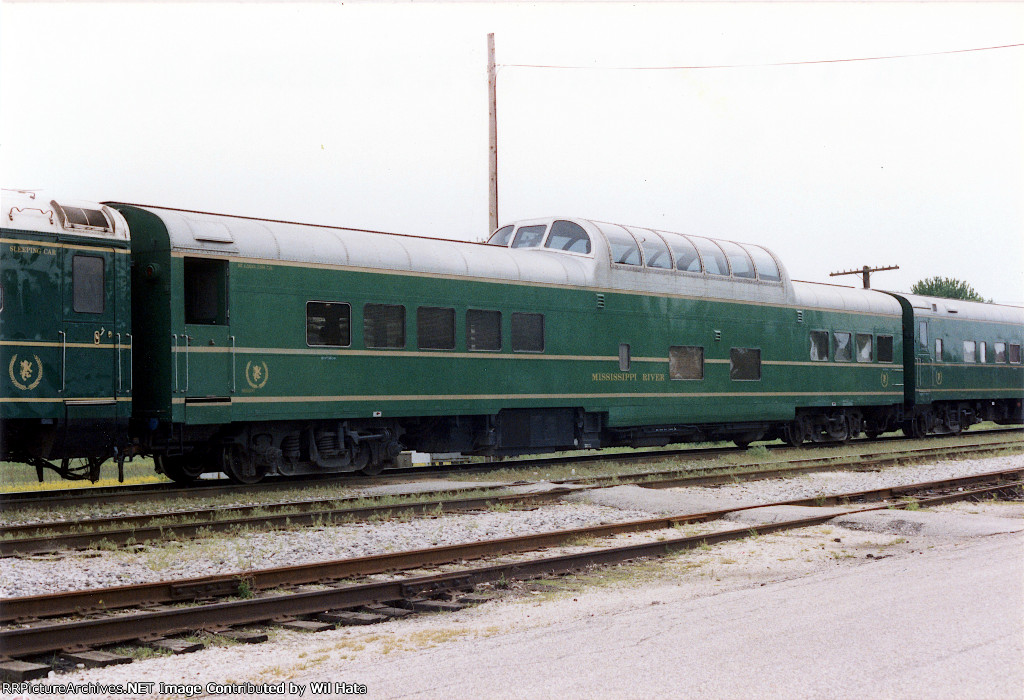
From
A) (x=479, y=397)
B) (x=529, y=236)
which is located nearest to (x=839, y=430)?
(x=529, y=236)

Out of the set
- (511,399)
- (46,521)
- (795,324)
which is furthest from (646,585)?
(795,324)

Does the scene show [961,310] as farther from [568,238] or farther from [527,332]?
[527,332]

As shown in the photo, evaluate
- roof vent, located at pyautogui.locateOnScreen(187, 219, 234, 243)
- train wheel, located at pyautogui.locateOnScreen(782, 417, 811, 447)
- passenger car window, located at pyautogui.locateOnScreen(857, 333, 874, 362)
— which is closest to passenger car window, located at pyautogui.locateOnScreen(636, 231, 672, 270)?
train wheel, located at pyautogui.locateOnScreen(782, 417, 811, 447)

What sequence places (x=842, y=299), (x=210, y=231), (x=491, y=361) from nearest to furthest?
1. (x=210, y=231)
2. (x=491, y=361)
3. (x=842, y=299)

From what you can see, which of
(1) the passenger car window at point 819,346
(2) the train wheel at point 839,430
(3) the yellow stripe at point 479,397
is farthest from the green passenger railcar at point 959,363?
(3) the yellow stripe at point 479,397

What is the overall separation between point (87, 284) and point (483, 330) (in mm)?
6314

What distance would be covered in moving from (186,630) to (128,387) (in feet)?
22.3

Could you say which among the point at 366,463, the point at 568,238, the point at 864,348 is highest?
the point at 568,238

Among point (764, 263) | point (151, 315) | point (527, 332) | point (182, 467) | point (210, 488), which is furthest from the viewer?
point (764, 263)

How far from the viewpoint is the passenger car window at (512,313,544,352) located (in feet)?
55.1

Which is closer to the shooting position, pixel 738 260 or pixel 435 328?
pixel 435 328

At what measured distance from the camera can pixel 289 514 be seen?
11039mm

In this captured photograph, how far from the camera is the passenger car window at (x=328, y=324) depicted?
14305 millimetres

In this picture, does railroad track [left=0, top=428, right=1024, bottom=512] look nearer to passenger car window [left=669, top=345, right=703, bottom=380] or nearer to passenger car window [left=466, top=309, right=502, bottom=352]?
passenger car window [left=669, top=345, right=703, bottom=380]
